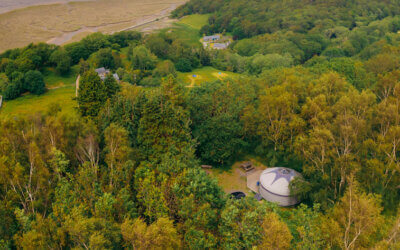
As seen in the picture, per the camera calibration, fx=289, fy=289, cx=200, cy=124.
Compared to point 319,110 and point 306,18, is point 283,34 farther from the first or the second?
point 319,110

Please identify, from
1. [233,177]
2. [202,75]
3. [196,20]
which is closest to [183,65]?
[202,75]

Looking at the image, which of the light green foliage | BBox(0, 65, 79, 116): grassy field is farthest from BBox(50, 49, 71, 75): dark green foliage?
the light green foliage

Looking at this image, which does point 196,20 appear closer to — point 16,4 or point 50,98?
point 16,4

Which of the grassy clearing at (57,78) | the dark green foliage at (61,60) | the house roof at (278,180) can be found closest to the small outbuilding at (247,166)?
the house roof at (278,180)

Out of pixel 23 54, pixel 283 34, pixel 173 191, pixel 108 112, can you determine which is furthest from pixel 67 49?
pixel 283 34

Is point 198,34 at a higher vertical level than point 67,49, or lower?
lower
